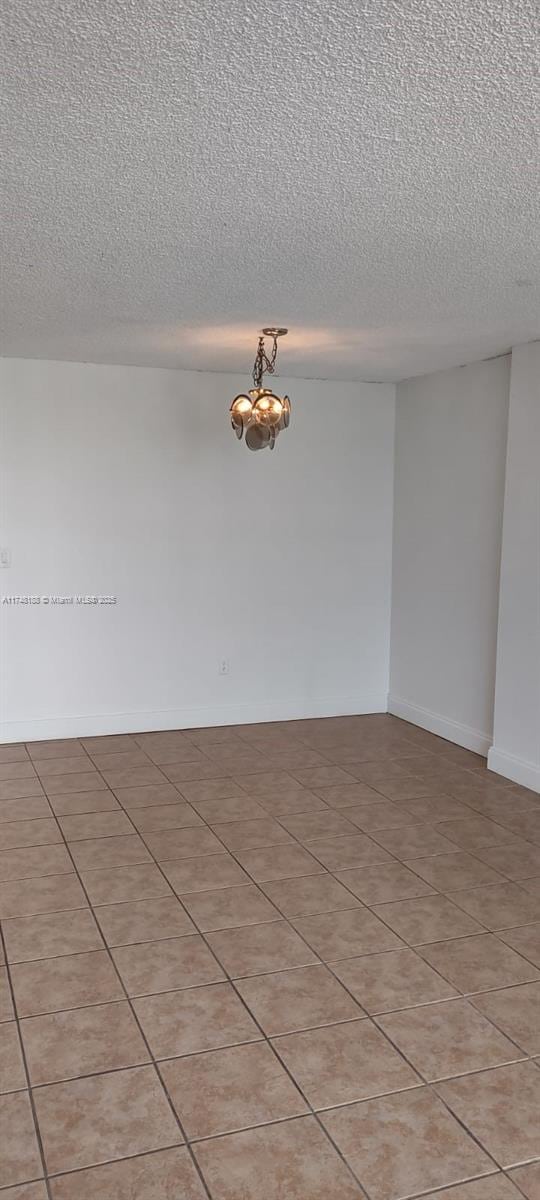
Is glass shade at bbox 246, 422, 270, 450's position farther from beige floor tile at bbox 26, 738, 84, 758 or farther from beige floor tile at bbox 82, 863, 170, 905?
beige floor tile at bbox 82, 863, 170, 905

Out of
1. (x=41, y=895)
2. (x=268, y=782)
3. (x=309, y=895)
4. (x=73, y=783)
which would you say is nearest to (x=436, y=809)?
(x=268, y=782)

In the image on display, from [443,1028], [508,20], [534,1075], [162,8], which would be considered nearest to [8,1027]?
[443,1028]

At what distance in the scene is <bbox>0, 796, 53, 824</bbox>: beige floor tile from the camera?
4.09m

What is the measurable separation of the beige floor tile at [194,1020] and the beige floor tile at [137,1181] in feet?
1.25

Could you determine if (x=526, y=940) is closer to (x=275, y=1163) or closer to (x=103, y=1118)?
(x=275, y=1163)

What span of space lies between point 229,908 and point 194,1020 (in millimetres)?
695

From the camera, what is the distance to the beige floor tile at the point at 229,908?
123 inches

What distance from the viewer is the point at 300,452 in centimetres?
579

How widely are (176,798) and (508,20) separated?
3.55 metres

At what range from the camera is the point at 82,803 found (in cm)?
430

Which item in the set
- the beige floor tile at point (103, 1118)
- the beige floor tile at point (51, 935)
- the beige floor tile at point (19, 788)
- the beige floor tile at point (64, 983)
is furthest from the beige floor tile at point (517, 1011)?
the beige floor tile at point (19, 788)

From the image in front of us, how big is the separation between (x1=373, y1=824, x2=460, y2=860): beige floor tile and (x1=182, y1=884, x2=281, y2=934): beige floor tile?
0.71m

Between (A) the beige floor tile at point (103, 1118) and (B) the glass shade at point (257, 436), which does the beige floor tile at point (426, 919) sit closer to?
(A) the beige floor tile at point (103, 1118)

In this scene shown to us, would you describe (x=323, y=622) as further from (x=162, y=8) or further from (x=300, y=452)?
(x=162, y=8)
